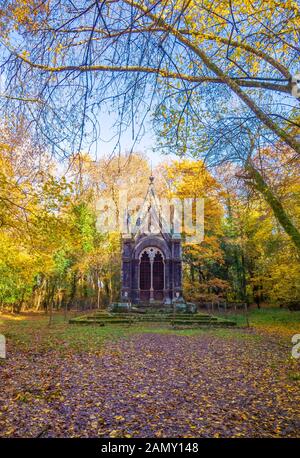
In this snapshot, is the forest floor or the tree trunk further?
the tree trunk

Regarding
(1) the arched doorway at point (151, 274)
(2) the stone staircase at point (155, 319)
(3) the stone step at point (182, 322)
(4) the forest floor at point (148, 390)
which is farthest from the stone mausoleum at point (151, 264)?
(4) the forest floor at point (148, 390)

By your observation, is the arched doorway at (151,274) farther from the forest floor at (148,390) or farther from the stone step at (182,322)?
the forest floor at (148,390)

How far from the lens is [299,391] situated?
19.0 feet

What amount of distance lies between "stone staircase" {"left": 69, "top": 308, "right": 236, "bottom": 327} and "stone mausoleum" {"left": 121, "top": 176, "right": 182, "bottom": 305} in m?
2.10

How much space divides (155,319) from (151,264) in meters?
5.06

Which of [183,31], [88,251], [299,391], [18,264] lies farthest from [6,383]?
[88,251]

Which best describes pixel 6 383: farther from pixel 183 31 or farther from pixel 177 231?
pixel 177 231

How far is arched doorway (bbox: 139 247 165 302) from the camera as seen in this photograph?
22.4 metres

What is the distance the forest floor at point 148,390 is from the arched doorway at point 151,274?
11.5m

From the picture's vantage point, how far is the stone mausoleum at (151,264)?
22219 mm

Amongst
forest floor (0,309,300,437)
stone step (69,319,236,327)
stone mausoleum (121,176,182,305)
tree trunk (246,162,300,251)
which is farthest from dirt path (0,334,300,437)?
stone mausoleum (121,176,182,305)

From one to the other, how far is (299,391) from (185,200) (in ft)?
62.2

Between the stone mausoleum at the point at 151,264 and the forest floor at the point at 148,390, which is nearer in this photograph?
the forest floor at the point at 148,390

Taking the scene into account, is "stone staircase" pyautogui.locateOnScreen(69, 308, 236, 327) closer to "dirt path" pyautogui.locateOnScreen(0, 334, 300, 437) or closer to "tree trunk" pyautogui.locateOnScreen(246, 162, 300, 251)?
"dirt path" pyautogui.locateOnScreen(0, 334, 300, 437)
